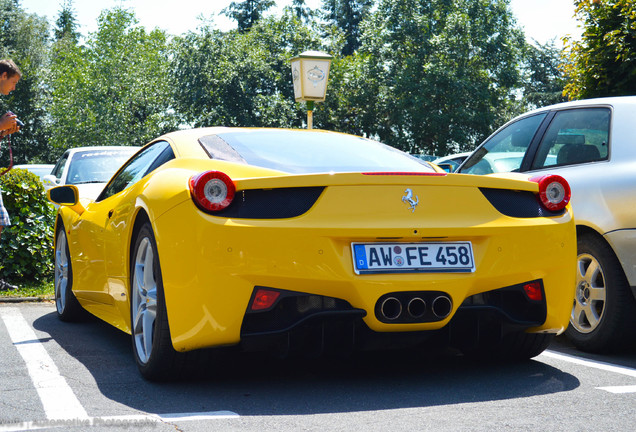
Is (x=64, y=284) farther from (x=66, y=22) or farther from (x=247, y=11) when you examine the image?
(x=66, y=22)

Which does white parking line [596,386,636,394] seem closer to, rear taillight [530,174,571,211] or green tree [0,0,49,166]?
rear taillight [530,174,571,211]

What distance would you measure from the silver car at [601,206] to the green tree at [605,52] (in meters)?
3.64

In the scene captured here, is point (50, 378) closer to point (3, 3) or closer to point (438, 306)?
point (438, 306)

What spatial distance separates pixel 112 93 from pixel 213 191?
44.8 meters

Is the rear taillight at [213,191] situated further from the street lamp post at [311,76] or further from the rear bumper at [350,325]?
the street lamp post at [311,76]

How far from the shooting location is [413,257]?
3580mm

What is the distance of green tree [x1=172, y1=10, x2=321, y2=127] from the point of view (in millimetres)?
43000

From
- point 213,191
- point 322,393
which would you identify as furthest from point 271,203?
point 322,393

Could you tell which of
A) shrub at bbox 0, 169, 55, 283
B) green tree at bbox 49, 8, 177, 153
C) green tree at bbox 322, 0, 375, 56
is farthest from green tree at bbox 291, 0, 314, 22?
shrub at bbox 0, 169, 55, 283

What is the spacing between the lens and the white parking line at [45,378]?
3289 millimetres

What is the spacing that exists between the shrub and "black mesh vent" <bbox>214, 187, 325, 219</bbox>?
569 centimetres

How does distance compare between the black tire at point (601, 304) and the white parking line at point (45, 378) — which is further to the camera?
the black tire at point (601, 304)

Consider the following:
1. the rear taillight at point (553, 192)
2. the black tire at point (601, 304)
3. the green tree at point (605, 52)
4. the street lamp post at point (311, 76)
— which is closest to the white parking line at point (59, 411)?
the rear taillight at point (553, 192)

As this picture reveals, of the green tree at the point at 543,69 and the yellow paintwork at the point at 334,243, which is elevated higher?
the green tree at the point at 543,69
